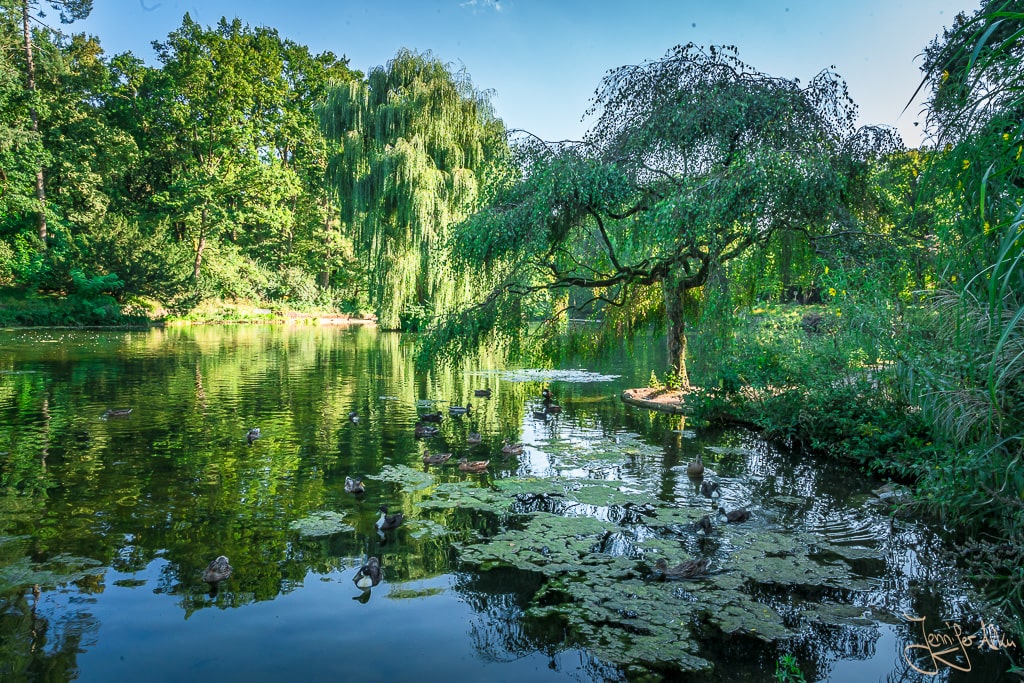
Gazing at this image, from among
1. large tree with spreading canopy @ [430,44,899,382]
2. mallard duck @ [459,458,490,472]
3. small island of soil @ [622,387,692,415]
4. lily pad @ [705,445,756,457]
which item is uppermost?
large tree with spreading canopy @ [430,44,899,382]

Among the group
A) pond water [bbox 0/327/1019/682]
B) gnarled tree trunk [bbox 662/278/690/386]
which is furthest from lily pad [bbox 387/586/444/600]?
gnarled tree trunk [bbox 662/278/690/386]

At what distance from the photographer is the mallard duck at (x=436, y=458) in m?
9.05

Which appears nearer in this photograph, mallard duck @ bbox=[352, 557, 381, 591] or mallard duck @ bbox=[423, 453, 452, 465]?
mallard duck @ bbox=[352, 557, 381, 591]

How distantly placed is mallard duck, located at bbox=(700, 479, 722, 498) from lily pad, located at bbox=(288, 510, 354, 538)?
376cm

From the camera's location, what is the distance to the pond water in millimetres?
4234

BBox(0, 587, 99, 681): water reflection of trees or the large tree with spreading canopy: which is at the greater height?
the large tree with spreading canopy

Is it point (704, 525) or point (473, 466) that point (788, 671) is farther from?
point (473, 466)

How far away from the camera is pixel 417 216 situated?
21.1m

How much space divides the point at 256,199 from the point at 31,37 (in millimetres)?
13487

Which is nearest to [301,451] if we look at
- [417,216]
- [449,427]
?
[449,427]

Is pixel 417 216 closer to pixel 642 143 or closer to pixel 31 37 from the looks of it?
pixel 642 143

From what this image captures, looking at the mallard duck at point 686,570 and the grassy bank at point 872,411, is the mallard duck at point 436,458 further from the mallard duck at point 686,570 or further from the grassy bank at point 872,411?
the grassy bank at point 872,411

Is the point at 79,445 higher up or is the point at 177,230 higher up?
the point at 177,230

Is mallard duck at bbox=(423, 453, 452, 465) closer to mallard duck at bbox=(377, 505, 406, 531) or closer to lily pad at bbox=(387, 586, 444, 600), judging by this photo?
mallard duck at bbox=(377, 505, 406, 531)
